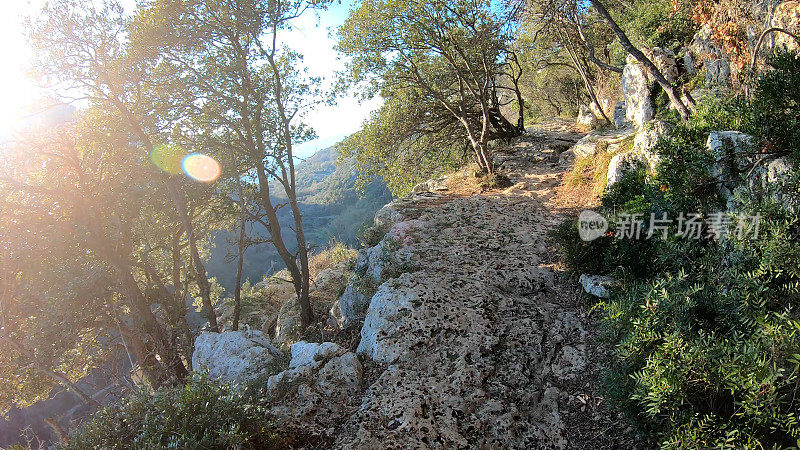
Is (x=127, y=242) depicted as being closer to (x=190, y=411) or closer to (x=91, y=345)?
(x=91, y=345)

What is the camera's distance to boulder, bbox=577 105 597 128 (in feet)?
57.0

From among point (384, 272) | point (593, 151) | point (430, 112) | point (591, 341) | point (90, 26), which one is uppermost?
point (90, 26)

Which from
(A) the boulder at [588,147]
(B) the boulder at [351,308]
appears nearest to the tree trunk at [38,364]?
(B) the boulder at [351,308]

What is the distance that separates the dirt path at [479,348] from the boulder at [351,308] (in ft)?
2.75

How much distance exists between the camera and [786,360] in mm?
3084

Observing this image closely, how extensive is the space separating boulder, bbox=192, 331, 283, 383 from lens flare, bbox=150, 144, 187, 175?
5.76 metres

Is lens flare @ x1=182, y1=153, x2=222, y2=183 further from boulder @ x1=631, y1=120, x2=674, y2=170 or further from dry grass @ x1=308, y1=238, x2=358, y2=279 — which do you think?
boulder @ x1=631, y1=120, x2=674, y2=170

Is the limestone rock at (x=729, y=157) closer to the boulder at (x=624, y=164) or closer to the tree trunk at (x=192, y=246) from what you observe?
the boulder at (x=624, y=164)

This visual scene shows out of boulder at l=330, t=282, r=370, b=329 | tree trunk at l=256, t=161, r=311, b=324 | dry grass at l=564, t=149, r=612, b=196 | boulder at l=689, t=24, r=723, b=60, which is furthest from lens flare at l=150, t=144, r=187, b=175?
boulder at l=689, t=24, r=723, b=60

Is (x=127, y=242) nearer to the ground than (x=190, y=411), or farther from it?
farther from it

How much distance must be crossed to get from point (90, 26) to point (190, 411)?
1084cm

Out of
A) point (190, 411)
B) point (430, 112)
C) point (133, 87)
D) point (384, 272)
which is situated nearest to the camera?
point (190, 411)

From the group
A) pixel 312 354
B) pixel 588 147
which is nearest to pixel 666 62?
pixel 588 147

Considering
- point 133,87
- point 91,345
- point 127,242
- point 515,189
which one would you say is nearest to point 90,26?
point 133,87
